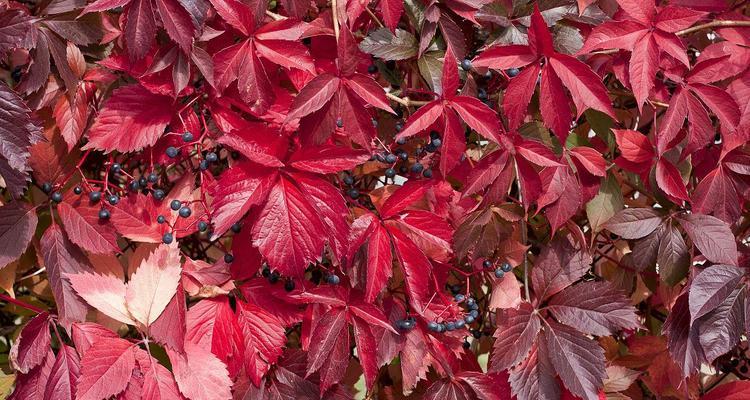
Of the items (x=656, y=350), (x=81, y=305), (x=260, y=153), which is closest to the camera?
(x=260, y=153)

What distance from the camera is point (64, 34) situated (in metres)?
1.28

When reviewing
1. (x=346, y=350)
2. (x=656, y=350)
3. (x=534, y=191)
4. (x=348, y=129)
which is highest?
(x=348, y=129)

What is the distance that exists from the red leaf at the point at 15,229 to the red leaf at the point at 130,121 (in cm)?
16

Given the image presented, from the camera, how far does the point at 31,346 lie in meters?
1.28

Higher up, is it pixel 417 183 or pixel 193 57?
pixel 193 57

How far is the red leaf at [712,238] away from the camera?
1.35 metres

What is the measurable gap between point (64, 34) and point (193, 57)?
0.75 feet

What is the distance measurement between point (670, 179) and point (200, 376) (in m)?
0.87

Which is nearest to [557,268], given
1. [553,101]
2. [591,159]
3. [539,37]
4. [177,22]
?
[591,159]

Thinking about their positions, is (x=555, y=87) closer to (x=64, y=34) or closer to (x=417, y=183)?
(x=417, y=183)

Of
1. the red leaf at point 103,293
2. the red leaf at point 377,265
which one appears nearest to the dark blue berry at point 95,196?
the red leaf at point 103,293

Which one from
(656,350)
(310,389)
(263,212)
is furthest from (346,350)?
(656,350)

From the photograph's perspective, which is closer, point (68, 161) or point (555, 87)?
point (555, 87)

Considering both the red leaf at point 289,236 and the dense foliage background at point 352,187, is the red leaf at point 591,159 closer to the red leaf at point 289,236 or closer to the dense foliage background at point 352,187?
the dense foliage background at point 352,187
